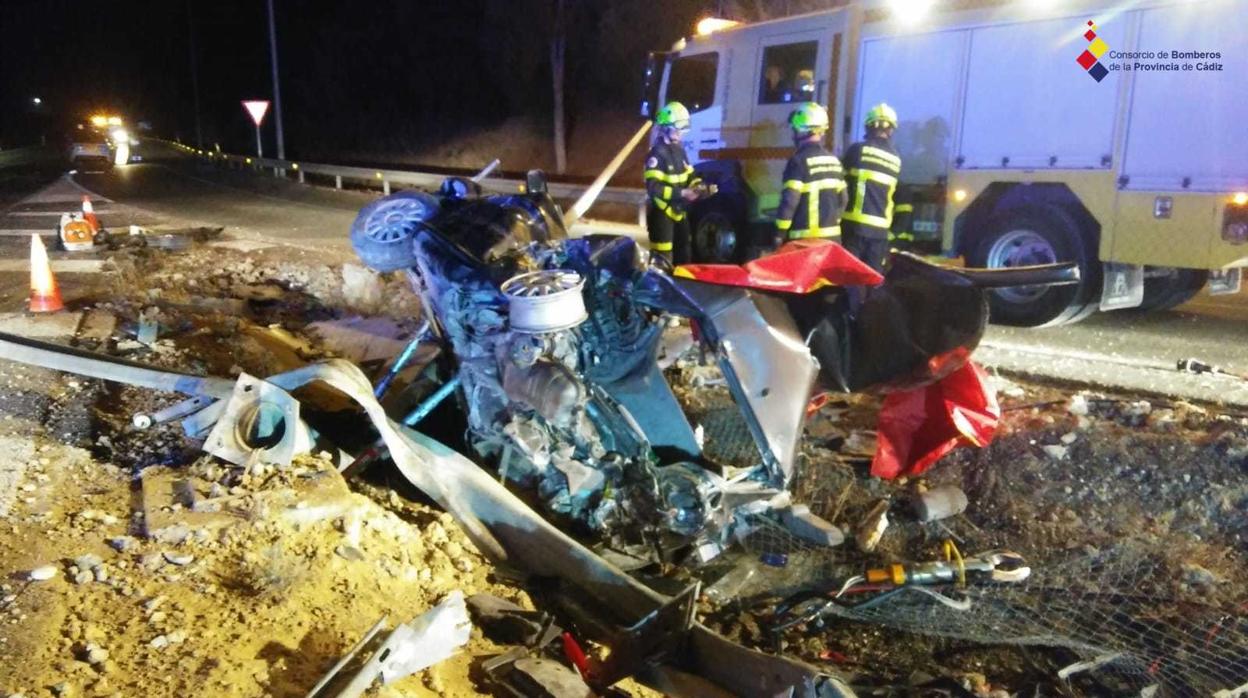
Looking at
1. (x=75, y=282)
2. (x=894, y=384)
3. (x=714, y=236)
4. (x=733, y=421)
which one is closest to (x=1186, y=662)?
(x=894, y=384)

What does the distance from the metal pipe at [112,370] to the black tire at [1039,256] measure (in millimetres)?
5943

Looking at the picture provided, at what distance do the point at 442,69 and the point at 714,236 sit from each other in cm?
2941

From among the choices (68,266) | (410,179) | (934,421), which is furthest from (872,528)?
(410,179)

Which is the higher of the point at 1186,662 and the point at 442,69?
the point at 442,69

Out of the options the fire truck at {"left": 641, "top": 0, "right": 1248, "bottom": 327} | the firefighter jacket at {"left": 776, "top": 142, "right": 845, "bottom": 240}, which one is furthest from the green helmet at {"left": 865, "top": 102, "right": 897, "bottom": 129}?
the fire truck at {"left": 641, "top": 0, "right": 1248, "bottom": 327}

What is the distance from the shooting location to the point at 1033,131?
7.62 meters

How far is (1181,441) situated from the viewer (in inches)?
199

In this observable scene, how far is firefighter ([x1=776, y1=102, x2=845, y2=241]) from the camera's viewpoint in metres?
6.97

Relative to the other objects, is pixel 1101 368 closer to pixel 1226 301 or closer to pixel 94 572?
pixel 1226 301

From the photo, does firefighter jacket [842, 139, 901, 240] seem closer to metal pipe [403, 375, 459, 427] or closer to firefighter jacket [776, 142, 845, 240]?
firefighter jacket [776, 142, 845, 240]

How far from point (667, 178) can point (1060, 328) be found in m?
3.52

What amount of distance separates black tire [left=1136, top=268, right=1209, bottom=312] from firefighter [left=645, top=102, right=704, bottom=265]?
399cm

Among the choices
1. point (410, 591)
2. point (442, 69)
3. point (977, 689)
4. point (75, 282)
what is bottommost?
point (977, 689)

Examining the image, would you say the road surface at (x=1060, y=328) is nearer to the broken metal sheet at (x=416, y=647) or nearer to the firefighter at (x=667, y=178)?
the firefighter at (x=667, y=178)
